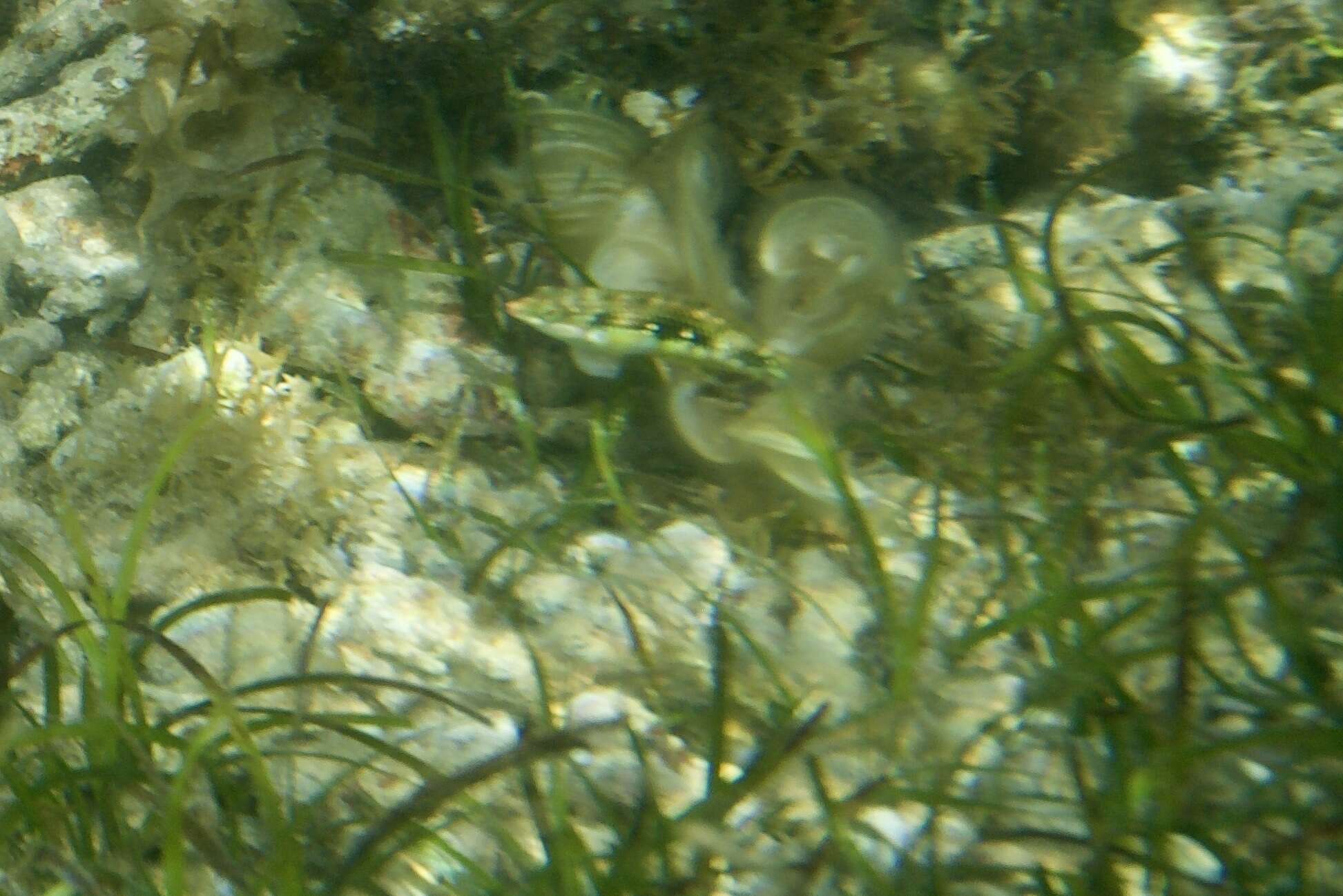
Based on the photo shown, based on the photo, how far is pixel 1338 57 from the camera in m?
2.71

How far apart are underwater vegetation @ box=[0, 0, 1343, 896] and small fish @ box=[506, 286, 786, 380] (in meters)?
0.01

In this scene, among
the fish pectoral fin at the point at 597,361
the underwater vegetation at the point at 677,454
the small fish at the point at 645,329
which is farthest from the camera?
the fish pectoral fin at the point at 597,361

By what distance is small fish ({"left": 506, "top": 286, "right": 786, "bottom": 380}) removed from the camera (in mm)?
1990

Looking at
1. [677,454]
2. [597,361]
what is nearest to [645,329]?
[597,361]

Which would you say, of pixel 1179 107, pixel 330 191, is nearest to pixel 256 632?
pixel 330 191

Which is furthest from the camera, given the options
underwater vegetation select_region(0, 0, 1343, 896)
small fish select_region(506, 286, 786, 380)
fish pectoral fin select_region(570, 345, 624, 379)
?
fish pectoral fin select_region(570, 345, 624, 379)

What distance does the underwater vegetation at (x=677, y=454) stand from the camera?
1508 millimetres

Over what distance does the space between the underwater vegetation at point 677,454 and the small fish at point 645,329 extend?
0.04ft

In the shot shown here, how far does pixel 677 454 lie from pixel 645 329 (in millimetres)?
395

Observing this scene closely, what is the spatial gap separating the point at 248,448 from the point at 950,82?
85.1 inches

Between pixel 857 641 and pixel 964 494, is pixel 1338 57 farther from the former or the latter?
pixel 857 641

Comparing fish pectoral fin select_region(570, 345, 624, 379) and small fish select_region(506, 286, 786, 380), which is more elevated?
small fish select_region(506, 286, 786, 380)

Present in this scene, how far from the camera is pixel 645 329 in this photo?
1984 millimetres

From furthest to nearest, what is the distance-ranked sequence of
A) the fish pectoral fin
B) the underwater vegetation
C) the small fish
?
1. the fish pectoral fin
2. the small fish
3. the underwater vegetation
